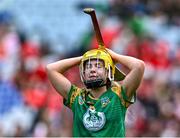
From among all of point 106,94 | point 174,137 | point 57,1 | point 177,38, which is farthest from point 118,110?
point 57,1

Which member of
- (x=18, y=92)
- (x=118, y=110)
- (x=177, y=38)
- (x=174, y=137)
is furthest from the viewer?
(x=177, y=38)

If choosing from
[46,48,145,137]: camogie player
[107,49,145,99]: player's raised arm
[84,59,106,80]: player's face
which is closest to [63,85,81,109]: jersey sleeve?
[46,48,145,137]: camogie player

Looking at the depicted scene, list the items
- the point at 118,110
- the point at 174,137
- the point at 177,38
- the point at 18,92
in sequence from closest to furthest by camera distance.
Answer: the point at 118,110
the point at 174,137
the point at 18,92
the point at 177,38

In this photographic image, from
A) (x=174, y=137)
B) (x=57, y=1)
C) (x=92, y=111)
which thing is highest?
(x=92, y=111)

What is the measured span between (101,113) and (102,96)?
7.8 inches

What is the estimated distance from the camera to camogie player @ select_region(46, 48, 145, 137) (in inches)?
295

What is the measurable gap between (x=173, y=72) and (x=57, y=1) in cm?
312

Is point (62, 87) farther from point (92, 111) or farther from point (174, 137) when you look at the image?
point (174, 137)

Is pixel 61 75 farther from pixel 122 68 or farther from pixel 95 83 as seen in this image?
pixel 122 68

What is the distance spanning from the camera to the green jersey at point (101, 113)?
24.6 ft

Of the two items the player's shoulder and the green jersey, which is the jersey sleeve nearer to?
the green jersey

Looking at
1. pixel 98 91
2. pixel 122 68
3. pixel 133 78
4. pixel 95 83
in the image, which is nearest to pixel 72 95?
pixel 98 91

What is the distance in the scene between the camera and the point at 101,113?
752 cm

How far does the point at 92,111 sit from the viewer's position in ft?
24.8
